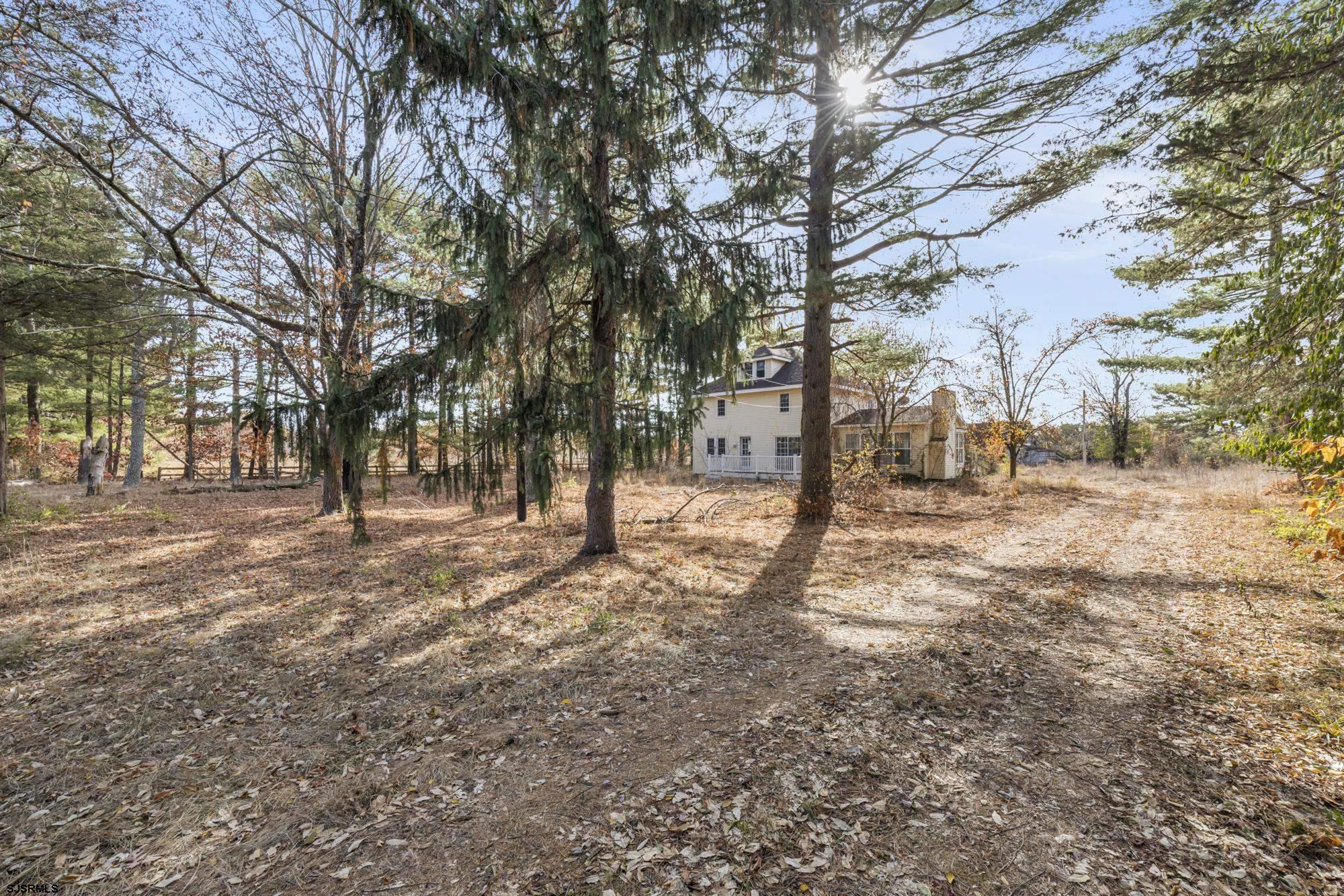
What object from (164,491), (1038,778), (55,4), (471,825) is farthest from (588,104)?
(164,491)

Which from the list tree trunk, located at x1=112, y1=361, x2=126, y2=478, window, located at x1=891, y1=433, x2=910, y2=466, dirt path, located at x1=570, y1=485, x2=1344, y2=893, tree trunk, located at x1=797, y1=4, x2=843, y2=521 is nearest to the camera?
dirt path, located at x1=570, y1=485, x2=1344, y2=893

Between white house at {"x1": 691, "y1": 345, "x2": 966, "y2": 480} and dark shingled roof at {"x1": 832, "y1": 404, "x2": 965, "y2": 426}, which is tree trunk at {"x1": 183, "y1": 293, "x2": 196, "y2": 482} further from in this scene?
dark shingled roof at {"x1": 832, "y1": 404, "x2": 965, "y2": 426}

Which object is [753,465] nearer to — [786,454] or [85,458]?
[786,454]

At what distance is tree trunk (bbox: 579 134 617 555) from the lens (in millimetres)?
6707

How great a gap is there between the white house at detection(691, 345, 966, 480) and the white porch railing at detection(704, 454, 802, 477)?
3 cm

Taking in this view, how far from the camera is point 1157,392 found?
24.1m

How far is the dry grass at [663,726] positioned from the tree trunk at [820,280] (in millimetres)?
3926

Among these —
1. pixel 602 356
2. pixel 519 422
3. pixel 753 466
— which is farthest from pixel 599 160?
pixel 753 466

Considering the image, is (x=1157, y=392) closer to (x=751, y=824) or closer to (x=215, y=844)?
(x=751, y=824)

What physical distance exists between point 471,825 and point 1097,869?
304 cm

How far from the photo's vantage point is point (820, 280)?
8.20 m

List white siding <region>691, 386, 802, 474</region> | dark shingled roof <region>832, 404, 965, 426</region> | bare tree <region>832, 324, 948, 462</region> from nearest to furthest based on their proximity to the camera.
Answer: bare tree <region>832, 324, 948, 462</region> → dark shingled roof <region>832, 404, 965, 426</region> → white siding <region>691, 386, 802, 474</region>

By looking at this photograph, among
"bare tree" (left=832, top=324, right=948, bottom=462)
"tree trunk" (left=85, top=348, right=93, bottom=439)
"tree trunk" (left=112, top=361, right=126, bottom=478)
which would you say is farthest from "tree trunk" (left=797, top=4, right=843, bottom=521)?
"tree trunk" (left=112, top=361, right=126, bottom=478)

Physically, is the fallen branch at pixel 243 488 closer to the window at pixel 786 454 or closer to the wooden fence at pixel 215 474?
the wooden fence at pixel 215 474
